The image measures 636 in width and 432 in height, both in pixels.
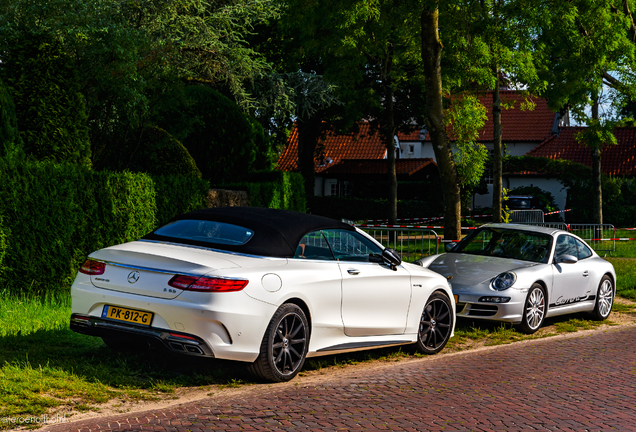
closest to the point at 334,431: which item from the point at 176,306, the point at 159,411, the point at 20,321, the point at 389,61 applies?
the point at 159,411

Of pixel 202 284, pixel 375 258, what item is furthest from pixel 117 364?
pixel 375 258

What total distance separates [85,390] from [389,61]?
27.8 meters

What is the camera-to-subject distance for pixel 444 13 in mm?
16031

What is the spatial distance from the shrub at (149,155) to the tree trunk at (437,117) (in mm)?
7136

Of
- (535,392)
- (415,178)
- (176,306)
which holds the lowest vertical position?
(535,392)

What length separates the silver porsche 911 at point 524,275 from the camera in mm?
10539

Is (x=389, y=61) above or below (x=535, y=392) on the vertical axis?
above

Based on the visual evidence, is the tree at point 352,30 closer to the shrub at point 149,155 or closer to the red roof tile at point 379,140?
the shrub at point 149,155

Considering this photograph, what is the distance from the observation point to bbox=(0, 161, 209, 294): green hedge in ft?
35.0

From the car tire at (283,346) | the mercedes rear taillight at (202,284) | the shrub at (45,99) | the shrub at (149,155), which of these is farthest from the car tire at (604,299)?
the shrub at (149,155)

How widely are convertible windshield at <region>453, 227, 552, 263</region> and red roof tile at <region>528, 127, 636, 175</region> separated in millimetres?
36734

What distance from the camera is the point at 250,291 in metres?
6.45

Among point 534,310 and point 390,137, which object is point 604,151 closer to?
point 390,137

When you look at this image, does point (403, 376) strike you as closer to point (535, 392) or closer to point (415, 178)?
point (535, 392)
